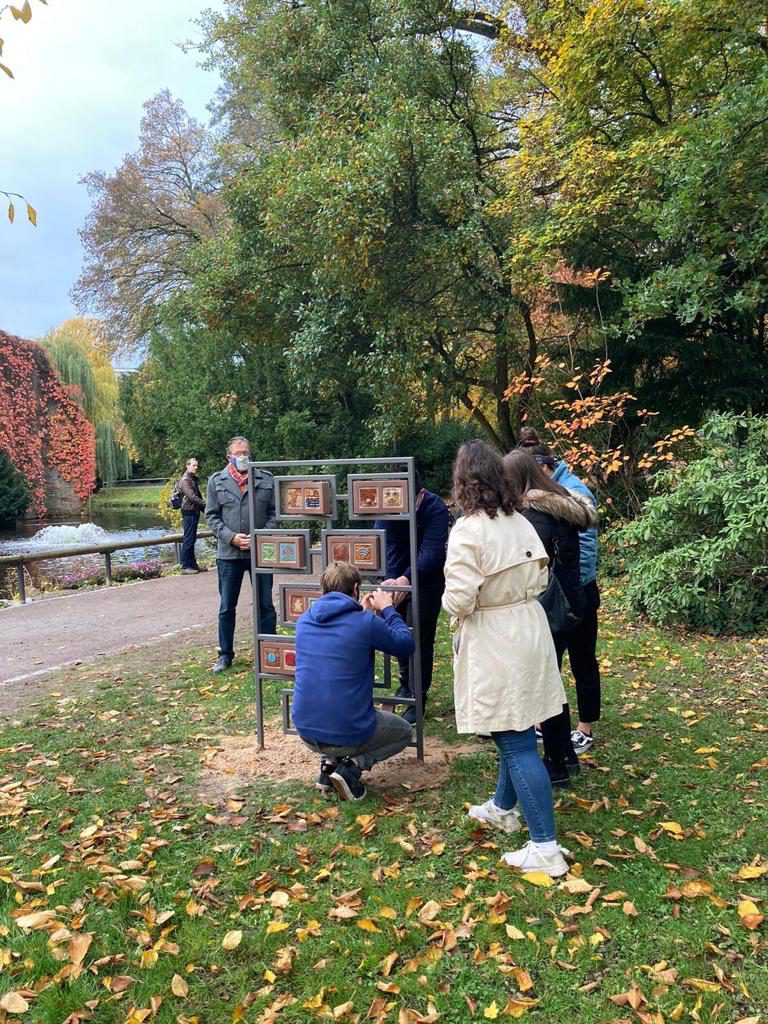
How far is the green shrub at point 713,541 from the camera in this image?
22.8 ft

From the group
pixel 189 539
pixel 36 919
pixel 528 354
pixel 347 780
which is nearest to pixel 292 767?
pixel 347 780

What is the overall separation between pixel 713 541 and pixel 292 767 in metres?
4.64

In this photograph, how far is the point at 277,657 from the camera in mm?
4727

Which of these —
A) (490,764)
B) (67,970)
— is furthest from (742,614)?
(67,970)

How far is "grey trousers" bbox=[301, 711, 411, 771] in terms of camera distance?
12.6 feet

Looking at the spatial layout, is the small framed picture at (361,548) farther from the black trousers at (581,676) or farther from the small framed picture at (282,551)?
the black trousers at (581,676)

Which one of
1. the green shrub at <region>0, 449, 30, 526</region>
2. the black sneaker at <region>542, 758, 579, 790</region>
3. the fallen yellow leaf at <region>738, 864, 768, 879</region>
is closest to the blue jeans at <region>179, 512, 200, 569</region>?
the black sneaker at <region>542, 758, 579, 790</region>

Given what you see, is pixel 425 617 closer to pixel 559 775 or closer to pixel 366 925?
pixel 559 775

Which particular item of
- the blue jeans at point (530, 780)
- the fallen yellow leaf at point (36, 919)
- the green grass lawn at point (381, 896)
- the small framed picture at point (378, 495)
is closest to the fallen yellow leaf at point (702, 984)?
the green grass lawn at point (381, 896)

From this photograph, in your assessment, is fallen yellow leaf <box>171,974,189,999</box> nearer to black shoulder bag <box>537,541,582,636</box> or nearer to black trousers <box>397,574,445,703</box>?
black shoulder bag <box>537,541,582,636</box>

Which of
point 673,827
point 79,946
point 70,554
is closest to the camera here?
point 79,946

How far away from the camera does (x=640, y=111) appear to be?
9852mm

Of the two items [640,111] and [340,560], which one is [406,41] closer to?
[640,111]

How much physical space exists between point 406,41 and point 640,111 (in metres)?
3.82
